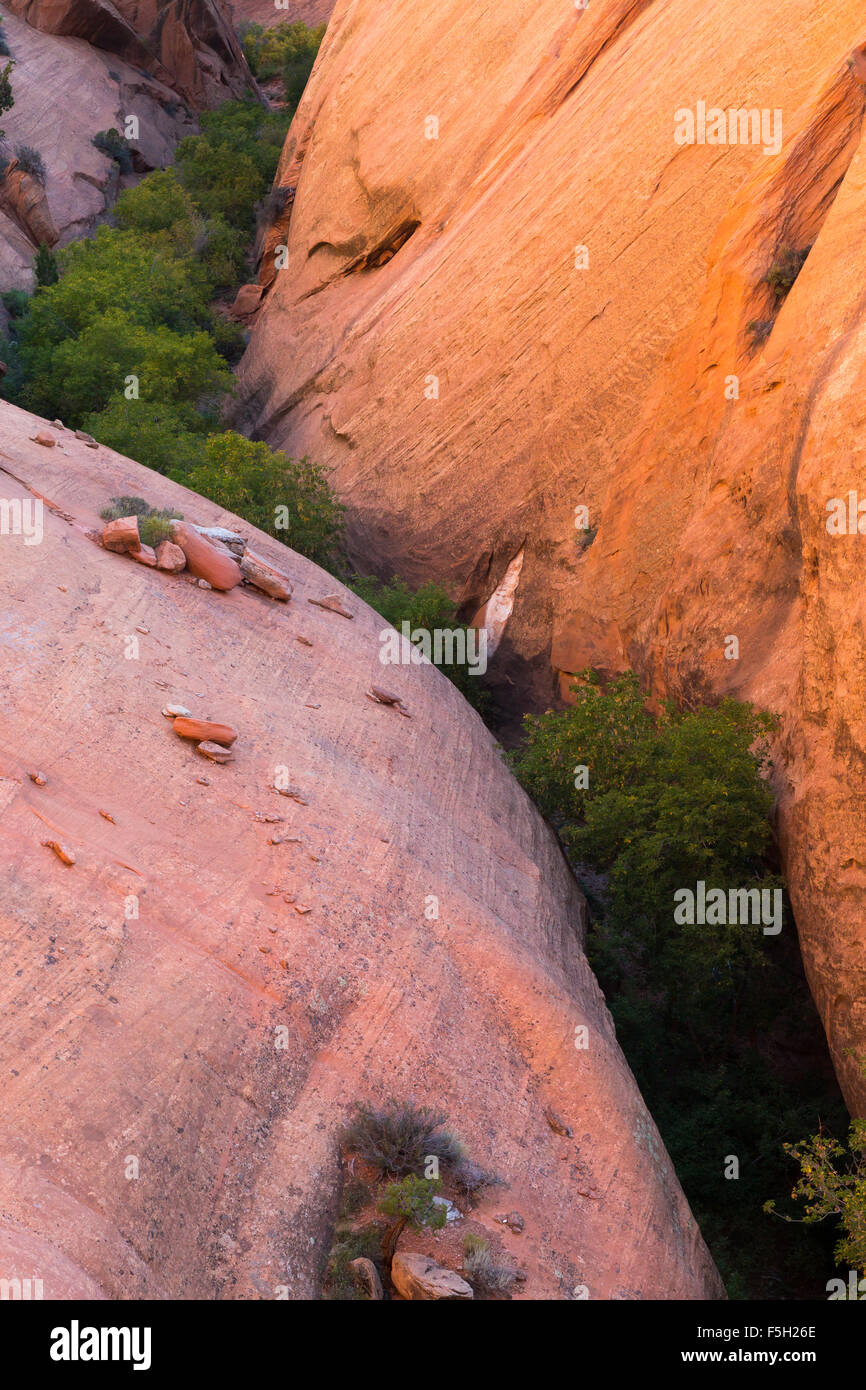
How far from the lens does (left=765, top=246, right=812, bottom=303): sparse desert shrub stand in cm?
1652

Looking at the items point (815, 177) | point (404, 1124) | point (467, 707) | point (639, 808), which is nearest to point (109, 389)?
point (467, 707)

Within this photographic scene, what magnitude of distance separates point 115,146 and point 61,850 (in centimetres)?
4009

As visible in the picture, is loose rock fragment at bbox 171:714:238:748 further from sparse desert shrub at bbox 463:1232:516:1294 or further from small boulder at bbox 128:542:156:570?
sparse desert shrub at bbox 463:1232:516:1294

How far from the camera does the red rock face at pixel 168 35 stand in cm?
4284

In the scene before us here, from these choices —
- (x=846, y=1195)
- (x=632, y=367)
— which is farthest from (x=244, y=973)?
(x=632, y=367)

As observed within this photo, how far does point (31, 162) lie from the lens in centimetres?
3669

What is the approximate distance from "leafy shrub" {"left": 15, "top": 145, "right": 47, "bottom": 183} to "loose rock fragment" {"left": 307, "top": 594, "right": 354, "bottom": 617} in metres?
27.7

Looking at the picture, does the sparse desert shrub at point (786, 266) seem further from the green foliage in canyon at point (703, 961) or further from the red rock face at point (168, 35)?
the red rock face at point (168, 35)

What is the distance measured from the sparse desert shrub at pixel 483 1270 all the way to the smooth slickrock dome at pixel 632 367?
15.6ft

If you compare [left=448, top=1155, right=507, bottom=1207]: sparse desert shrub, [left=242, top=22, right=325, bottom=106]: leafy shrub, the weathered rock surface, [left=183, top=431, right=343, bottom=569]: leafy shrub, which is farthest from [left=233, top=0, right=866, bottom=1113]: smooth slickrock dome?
[left=242, top=22, right=325, bottom=106]: leafy shrub

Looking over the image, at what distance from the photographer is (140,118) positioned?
45.0 meters

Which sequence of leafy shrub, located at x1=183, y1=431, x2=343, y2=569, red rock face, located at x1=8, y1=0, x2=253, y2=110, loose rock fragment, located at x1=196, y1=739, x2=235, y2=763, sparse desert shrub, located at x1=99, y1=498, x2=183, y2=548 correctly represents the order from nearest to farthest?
loose rock fragment, located at x1=196, y1=739, x2=235, y2=763
sparse desert shrub, located at x1=99, y1=498, x2=183, y2=548
leafy shrub, located at x1=183, y1=431, x2=343, y2=569
red rock face, located at x1=8, y1=0, x2=253, y2=110

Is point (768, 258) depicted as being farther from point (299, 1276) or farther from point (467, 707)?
point (299, 1276)
